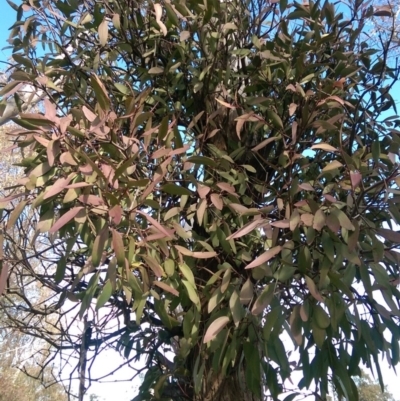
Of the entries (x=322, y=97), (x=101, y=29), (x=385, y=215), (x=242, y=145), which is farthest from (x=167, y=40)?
(x=385, y=215)

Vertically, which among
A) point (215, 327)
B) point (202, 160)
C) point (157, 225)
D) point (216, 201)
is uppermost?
point (202, 160)

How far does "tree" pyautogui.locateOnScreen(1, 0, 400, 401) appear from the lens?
102 centimetres

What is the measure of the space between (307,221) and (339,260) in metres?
0.11

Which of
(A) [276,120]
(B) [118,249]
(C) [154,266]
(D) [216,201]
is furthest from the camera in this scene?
(A) [276,120]

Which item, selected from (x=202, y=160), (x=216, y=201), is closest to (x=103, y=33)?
(x=202, y=160)

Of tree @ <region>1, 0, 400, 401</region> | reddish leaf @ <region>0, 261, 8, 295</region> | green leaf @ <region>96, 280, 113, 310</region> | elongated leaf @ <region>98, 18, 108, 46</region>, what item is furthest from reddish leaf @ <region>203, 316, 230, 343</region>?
elongated leaf @ <region>98, 18, 108, 46</region>

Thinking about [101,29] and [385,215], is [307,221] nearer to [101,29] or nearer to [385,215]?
[385,215]

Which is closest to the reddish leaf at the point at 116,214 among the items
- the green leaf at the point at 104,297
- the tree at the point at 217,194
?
the tree at the point at 217,194

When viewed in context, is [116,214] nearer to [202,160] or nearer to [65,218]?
[65,218]

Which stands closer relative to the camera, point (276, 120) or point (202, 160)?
point (202, 160)

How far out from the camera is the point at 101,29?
4.70 feet

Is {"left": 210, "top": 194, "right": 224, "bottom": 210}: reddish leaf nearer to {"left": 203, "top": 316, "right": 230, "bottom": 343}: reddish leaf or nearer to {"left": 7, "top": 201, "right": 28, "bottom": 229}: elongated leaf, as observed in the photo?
{"left": 203, "top": 316, "right": 230, "bottom": 343}: reddish leaf

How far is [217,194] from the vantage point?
50.1 inches

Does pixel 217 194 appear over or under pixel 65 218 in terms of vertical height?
over
